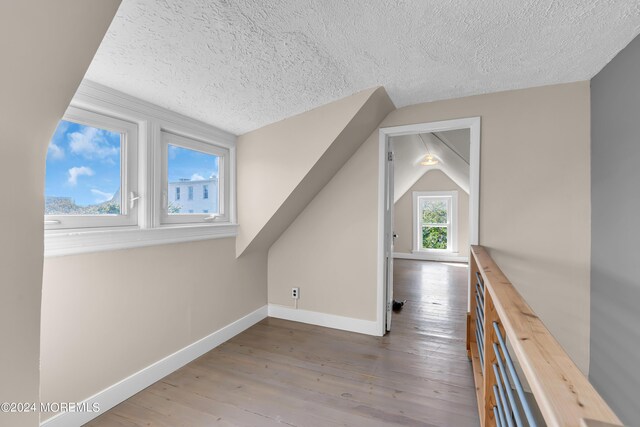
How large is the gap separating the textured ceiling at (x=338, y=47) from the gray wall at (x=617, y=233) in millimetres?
219

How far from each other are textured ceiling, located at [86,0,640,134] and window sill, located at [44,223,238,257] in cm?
83

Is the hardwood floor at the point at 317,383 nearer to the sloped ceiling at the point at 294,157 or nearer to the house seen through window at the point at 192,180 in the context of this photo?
the sloped ceiling at the point at 294,157

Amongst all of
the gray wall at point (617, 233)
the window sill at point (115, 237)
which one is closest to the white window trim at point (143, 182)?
the window sill at point (115, 237)

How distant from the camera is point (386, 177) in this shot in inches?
105

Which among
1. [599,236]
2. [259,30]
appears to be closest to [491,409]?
[599,236]

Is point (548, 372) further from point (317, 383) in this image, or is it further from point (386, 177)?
point (386, 177)

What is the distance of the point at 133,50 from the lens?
4.44 feet

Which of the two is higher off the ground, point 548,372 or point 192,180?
point 192,180

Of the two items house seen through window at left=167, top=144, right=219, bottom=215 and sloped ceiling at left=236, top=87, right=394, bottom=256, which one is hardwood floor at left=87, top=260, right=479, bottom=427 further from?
house seen through window at left=167, top=144, right=219, bottom=215

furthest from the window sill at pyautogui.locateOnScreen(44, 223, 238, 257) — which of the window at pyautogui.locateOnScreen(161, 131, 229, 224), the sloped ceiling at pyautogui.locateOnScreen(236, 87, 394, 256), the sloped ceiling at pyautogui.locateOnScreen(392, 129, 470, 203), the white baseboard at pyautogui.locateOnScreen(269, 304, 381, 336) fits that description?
the sloped ceiling at pyautogui.locateOnScreen(392, 129, 470, 203)

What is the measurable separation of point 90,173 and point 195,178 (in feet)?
2.49

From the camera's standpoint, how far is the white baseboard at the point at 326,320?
8.90ft

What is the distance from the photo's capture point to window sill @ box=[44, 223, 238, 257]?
1433 mm

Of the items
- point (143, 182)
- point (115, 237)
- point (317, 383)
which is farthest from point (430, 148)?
point (115, 237)
